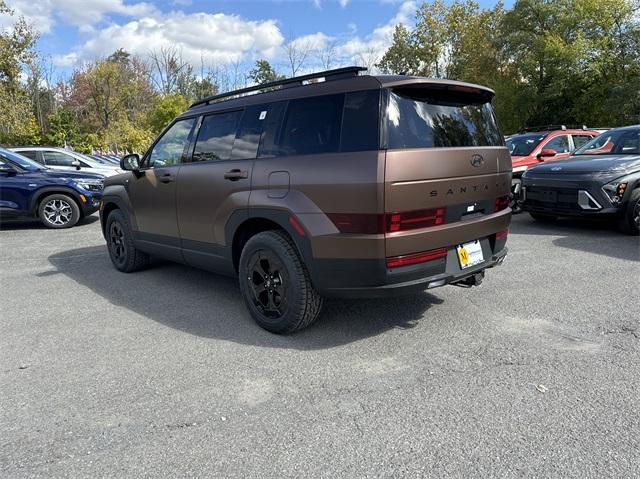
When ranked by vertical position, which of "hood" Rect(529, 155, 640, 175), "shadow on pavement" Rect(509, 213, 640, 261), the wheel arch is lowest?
"shadow on pavement" Rect(509, 213, 640, 261)

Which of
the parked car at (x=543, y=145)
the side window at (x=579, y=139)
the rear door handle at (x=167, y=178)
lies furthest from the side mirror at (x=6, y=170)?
the side window at (x=579, y=139)

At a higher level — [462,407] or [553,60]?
[553,60]

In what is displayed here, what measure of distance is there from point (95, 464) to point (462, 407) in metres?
1.92

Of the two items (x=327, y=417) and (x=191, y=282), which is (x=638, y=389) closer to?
(x=327, y=417)

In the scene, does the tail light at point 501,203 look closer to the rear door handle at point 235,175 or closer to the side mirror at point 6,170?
the rear door handle at point 235,175

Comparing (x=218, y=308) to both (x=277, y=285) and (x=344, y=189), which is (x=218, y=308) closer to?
(x=277, y=285)

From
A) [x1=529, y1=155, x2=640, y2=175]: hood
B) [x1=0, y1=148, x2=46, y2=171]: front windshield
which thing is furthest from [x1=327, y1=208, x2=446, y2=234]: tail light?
[x1=0, y1=148, x2=46, y2=171]: front windshield

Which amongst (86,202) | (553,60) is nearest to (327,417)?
(86,202)

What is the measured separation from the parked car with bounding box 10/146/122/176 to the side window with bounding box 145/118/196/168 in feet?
25.8

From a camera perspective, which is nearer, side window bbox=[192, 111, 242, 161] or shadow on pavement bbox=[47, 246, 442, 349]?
shadow on pavement bbox=[47, 246, 442, 349]

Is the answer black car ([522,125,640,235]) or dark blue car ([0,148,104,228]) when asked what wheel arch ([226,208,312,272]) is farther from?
dark blue car ([0,148,104,228])

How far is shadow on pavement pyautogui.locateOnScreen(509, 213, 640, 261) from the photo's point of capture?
19.9 feet

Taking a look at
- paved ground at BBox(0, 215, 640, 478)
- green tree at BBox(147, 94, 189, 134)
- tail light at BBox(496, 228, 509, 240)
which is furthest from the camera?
green tree at BBox(147, 94, 189, 134)

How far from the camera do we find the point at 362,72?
339cm
